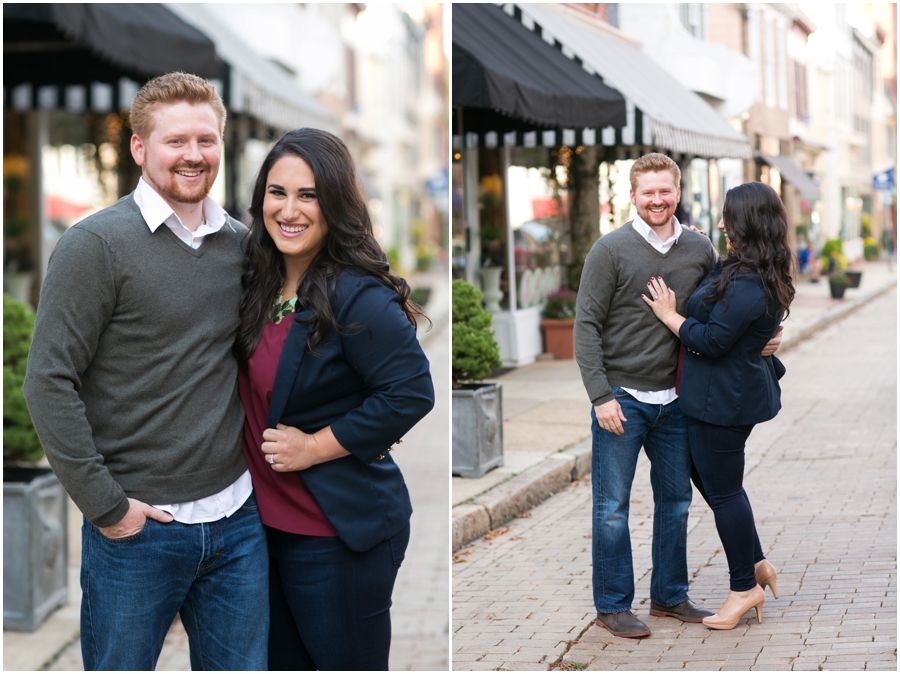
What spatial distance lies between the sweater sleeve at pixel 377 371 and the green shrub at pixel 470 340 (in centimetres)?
333

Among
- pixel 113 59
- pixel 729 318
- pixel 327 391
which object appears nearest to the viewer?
pixel 327 391

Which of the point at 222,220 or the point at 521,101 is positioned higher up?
the point at 521,101

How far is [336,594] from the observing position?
115 inches

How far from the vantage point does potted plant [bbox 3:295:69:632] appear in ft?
16.9

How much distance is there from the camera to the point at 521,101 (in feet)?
19.1

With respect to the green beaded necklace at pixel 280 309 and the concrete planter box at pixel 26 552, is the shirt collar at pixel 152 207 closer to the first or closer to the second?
the green beaded necklace at pixel 280 309

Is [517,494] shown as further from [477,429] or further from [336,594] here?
[336,594]

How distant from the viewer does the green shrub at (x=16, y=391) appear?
5.40 meters

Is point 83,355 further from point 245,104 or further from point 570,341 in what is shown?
point 245,104

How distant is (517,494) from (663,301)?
213 cm

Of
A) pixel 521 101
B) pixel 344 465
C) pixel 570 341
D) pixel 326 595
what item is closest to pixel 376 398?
pixel 344 465

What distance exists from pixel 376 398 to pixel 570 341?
1.86 m

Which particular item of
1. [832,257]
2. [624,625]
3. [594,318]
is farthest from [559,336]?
[832,257]

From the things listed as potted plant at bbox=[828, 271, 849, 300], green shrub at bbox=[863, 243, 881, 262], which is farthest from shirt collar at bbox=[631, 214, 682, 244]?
green shrub at bbox=[863, 243, 881, 262]
